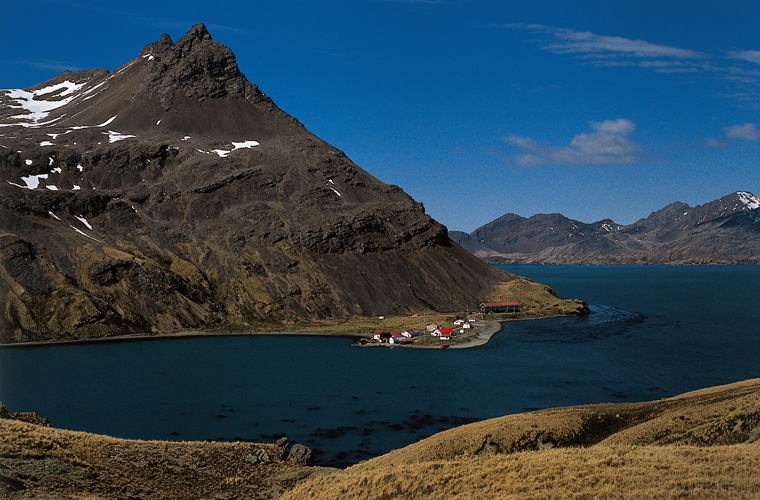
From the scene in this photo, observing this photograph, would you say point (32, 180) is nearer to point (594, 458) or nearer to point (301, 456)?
point (301, 456)

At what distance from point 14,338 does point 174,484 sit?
9963 cm

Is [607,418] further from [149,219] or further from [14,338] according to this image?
A: [149,219]

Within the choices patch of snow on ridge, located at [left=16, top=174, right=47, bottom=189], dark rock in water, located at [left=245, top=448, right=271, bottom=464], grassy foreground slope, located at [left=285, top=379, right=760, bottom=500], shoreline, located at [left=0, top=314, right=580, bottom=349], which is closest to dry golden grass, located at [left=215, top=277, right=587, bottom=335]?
shoreline, located at [left=0, top=314, right=580, bottom=349]

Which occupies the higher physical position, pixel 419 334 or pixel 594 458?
pixel 594 458

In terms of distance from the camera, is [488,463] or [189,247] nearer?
[488,463]

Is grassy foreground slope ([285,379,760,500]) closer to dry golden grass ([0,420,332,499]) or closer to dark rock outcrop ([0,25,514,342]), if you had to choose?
dry golden grass ([0,420,332,499])

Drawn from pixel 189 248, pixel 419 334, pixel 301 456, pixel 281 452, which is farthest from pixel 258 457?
pixel 189 248

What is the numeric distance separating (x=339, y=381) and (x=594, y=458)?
64.0 meters

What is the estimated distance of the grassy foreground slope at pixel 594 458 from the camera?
2669 cm

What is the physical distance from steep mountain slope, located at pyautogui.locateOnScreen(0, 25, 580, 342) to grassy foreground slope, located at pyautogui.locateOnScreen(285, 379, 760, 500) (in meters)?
106

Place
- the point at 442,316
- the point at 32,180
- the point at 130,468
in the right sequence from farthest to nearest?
1. the point at 32,180
2. the point at 442,316
3. the point at 130,468

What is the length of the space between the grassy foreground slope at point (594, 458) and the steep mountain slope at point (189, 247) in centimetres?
10632

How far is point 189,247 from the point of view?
163875mm

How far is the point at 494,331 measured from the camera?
141500 mm
